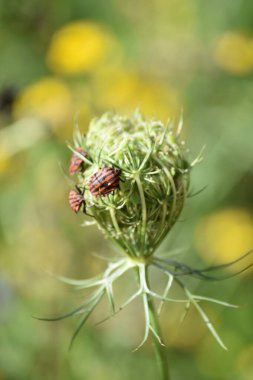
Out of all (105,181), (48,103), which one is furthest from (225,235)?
(105,181)

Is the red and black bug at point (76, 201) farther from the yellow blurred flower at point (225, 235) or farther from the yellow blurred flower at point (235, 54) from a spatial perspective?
the yellow blurred flower at point (235, 54)

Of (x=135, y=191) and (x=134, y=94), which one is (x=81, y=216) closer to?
(x=134, y=94)

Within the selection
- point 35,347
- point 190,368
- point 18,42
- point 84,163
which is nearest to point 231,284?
point 190,368

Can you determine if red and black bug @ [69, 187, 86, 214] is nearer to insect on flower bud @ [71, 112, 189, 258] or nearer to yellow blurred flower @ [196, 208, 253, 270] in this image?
insect on flower bud @ [71, 112, 189, 258]

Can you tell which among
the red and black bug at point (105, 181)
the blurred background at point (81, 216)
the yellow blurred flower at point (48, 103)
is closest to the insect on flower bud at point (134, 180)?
the red and black bug at point (105, 181)

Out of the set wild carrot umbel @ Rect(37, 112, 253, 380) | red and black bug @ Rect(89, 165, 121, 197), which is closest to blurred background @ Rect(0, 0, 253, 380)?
wild carrot umbel @ Rect(37, 112, 253, 380)

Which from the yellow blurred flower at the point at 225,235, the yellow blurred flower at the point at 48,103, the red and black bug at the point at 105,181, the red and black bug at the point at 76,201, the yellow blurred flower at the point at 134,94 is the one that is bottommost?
the yellow blurred flower at the point at 225,235
